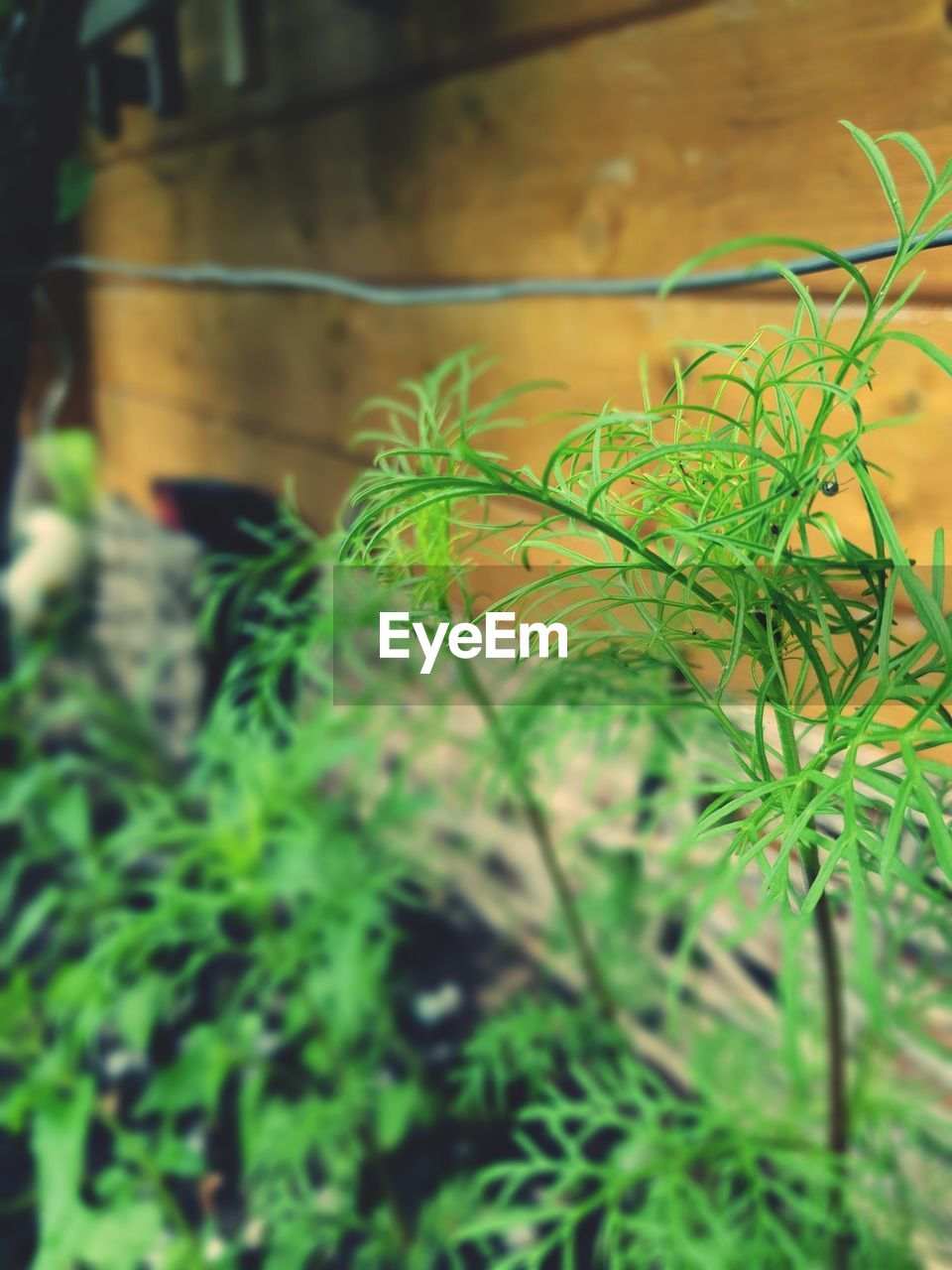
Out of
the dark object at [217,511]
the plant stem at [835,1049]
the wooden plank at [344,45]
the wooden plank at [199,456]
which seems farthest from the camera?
the dark object at [217,511]

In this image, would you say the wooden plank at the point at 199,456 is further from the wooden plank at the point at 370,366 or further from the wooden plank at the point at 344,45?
the wooden plank at the point at 344,45

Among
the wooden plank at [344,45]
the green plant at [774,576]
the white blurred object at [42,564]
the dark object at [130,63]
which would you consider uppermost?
the dark object at [130,63]

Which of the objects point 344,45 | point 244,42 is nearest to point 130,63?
point 244,42

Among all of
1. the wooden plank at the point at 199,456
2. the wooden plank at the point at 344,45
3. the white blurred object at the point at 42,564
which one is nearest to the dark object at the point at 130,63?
the wooden plank at the point at 344,45

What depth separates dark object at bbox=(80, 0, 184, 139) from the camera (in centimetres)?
117

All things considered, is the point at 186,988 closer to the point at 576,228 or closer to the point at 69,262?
the point at 69,262

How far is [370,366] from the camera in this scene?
1114 mm

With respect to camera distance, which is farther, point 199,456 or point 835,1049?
point 199,456

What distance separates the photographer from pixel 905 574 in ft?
0.73

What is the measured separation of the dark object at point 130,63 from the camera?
3.82ft

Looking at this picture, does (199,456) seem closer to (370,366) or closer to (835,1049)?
(370,366)

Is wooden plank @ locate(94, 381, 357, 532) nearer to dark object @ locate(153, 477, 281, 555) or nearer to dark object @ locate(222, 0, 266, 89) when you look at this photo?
dark object @ locate(153, 477, 281, 555)

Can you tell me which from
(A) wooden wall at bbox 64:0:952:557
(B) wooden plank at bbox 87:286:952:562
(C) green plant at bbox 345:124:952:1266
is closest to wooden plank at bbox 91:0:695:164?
(A) wooden wall at bbox 64:0:952:557

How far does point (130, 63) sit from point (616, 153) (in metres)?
0.88
